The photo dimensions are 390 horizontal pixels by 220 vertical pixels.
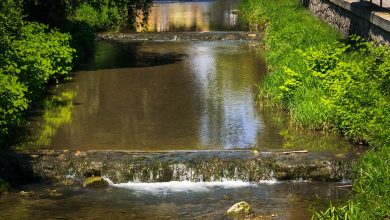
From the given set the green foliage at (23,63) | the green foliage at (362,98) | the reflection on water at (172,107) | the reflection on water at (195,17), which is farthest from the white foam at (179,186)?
the reflection on water at (195,17)

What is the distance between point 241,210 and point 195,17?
37.7 m

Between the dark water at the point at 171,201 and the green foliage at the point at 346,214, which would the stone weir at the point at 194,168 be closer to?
the dark water at the point at 171,201

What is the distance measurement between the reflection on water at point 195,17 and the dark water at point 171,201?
28.1m

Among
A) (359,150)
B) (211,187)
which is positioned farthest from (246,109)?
(211,187)

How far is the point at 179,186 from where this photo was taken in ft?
52.3

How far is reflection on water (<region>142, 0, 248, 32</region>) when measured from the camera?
44.8m

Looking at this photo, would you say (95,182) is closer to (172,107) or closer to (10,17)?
(172,107)

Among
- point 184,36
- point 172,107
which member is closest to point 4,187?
point 172,107

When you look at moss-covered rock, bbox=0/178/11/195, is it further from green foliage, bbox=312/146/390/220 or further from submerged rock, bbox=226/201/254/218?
green foliage, bbox=312/146/390/220

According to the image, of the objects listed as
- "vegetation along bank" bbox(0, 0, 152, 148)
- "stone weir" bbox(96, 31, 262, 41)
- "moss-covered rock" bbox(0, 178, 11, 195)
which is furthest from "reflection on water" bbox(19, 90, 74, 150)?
"stone weir" bbox(96, 31, 262, 41)

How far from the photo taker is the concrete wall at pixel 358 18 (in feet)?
72.1

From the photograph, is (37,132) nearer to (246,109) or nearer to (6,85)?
(6,85)

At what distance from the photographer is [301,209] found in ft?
47.1

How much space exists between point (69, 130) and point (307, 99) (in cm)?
648
